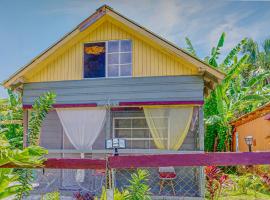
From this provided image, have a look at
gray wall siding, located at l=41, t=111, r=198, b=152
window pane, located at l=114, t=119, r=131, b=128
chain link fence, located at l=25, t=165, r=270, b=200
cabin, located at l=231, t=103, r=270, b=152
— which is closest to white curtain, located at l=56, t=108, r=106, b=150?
chain link fence, located at l=25, t=165, r=270, b=200

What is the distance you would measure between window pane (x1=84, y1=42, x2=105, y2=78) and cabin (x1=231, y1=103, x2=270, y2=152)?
5508 millimetres

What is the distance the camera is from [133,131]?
1088 centimetres

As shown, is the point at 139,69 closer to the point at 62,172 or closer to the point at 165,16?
the point at 165,16

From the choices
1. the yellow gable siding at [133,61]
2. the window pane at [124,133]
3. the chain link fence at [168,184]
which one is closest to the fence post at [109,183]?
the chain link fence at [168,184]

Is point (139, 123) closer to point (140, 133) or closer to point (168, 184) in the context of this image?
point (140, 133)

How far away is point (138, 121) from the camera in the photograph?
10.8 m

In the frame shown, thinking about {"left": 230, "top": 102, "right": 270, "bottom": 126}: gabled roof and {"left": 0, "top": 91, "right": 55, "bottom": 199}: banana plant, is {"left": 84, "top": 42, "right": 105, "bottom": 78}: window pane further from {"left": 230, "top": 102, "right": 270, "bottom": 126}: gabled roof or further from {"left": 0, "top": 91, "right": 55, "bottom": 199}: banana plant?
{"left": 0, "top": 91, "right": 55, "bottom": 199}: banana plant

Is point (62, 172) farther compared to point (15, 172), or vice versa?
point (62, 172)

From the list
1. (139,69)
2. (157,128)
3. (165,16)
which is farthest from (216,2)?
(157,128)

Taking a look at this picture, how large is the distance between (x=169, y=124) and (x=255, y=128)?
6.51m

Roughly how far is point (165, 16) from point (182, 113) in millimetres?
2847

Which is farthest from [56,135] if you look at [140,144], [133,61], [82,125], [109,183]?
[109,183]

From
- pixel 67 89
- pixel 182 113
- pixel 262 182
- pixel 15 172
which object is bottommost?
pixel 262 182

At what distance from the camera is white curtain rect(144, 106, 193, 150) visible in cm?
885
